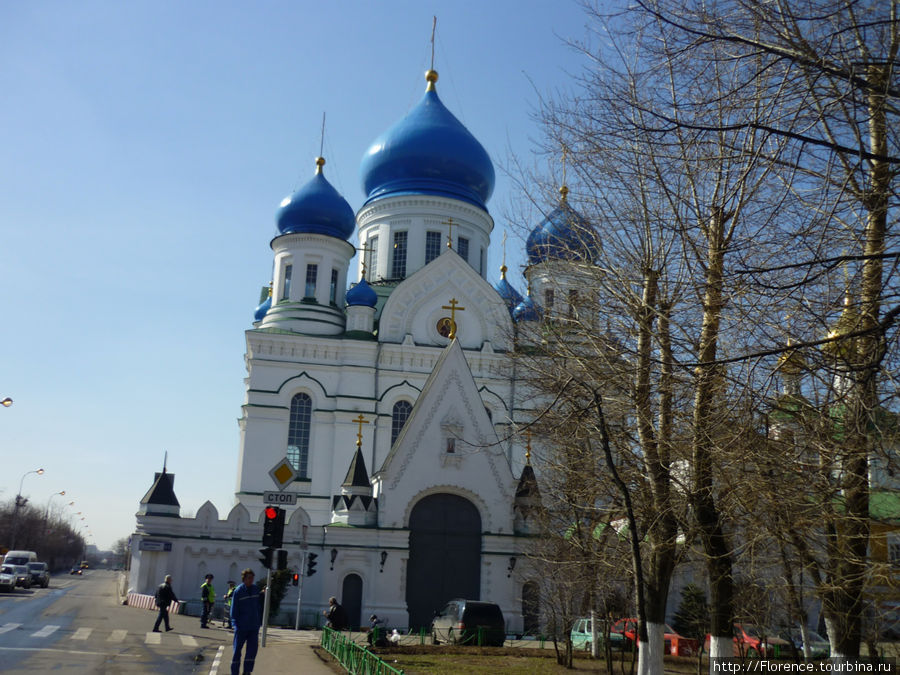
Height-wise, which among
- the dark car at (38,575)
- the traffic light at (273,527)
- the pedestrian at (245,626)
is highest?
the traffic light at (273,527)

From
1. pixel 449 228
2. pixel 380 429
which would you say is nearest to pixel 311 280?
pixel 449 228

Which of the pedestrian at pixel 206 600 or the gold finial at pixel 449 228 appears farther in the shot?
the gold finial at pixel 449 228

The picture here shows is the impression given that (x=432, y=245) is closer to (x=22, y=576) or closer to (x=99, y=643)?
(x=22, y=576)

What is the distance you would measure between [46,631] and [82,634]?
2.90 feet

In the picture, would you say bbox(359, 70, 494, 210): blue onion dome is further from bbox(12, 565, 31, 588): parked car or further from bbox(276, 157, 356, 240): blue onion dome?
bbox(12, 565, 31, 588): parked car

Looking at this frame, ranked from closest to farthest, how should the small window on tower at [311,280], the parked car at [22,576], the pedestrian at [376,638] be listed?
the pedestrian at [376,638]
the small window on tower at [311,280]
the parked car at [22,576]

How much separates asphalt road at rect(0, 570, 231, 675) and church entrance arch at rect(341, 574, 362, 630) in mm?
4313

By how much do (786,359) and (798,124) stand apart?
2.38m

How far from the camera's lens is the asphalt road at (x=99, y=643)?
12.8m

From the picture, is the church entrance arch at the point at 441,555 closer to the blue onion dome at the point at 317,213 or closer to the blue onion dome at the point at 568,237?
the blue onion dome at the point at 568,237

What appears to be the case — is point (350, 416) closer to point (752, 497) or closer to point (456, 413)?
point (456, 413)

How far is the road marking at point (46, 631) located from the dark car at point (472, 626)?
845cm

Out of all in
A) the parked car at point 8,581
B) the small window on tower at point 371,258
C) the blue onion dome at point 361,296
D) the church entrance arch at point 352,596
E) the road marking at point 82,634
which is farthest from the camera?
the small window on tower at point 371,258

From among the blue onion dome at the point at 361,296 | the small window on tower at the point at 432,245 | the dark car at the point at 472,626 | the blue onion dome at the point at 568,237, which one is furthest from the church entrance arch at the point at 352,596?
the small window on tower at the point at 432,245
